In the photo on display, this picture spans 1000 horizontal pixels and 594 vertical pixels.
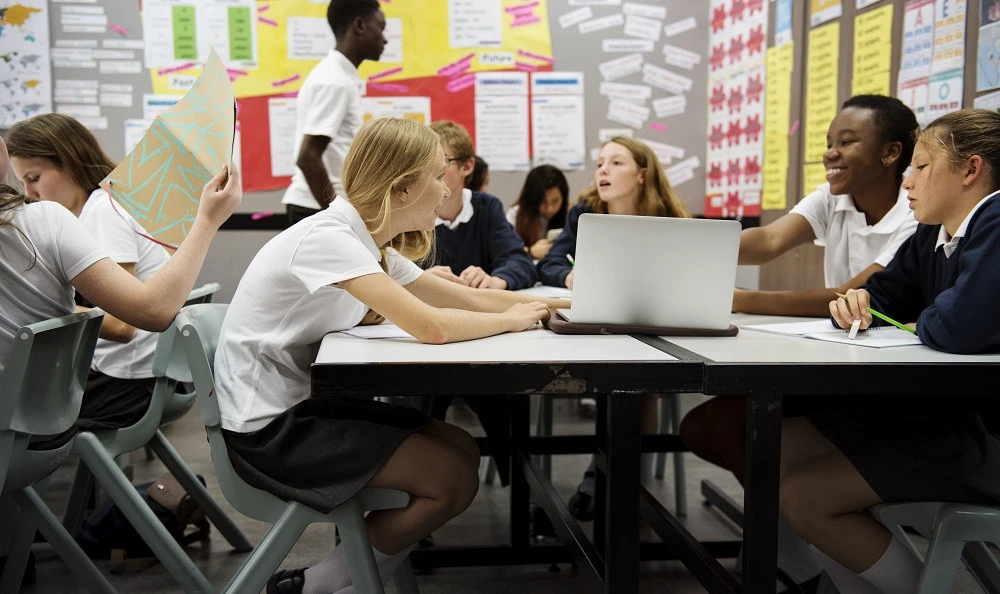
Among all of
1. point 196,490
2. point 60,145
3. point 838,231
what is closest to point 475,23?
point 838,231

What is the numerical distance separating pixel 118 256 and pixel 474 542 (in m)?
1.24

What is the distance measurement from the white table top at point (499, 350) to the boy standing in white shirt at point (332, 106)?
76.4 inches

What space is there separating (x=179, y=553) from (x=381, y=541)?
677 mm

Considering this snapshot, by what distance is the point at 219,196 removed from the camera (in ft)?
5.33

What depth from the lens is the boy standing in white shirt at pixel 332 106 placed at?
3.38 meters

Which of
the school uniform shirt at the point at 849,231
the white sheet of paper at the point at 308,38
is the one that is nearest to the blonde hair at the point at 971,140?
the school uniform shirt at the point at 849,231

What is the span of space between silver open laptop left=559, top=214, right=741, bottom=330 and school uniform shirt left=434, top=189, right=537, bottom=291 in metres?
1.37

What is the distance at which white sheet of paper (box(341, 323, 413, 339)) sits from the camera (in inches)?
62.3

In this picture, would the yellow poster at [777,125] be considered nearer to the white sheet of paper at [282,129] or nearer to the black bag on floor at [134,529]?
the white sheet of paper at [282,129]

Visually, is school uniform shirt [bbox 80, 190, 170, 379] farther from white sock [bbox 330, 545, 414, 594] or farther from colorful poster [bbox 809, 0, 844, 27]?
colorful poster [bbox 809, 0, 844, 27]

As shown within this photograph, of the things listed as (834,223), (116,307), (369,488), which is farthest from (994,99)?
(116,307)

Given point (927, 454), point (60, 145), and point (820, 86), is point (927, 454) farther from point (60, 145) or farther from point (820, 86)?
point (820, 86)

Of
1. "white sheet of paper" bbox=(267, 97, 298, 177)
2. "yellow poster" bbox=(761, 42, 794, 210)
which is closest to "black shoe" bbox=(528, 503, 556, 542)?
"yellow poster" bbox=(761, 42, 794, 210)

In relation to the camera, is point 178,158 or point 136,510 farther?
point 136,510
